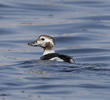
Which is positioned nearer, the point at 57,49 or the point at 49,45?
the point at 49,45

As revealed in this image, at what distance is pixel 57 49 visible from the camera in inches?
698

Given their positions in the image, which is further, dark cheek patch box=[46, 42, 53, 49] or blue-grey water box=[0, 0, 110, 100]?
dark cheek patch box=[46, 42, 53, 49]

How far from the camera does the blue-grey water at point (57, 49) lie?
37.8 ft

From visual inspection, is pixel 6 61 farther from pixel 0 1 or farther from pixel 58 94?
pixel 0 1

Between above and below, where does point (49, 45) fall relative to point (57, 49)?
above

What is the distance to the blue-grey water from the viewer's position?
37.8ft

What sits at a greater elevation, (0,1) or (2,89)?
(0,1)

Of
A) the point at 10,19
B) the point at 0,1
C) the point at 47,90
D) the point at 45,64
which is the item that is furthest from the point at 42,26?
the point at 47,90

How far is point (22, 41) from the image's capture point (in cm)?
1819

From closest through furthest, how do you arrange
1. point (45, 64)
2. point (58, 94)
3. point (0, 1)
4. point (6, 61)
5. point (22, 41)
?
point (58, 94), point (45, 64), point (6, 61), point (22, 41), point (0, 1)

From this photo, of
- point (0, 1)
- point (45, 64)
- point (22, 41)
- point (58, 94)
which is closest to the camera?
point (58, 94)

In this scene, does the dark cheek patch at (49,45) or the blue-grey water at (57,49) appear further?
the dark cheek patch at (49,45)

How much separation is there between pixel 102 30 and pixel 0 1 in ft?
19.3

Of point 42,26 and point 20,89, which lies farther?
point 42,26
